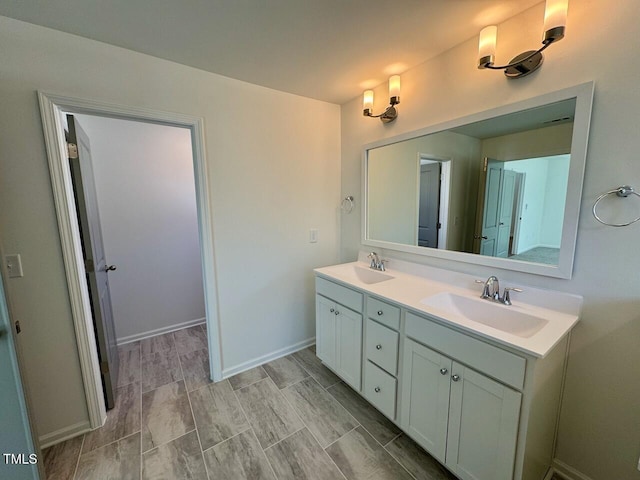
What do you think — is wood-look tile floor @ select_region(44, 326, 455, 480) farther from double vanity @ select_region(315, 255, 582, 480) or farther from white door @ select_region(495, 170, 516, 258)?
white door @ select_region(495, 170, 516, 258)

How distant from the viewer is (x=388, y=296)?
152cm

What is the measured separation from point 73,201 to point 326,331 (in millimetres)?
1904

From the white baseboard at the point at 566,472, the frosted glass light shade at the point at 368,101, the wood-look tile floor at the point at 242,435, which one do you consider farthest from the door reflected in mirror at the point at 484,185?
the wood-look tile floor at the point at 242,435

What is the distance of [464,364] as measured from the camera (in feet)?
3.86

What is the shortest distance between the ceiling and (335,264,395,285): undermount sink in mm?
1506

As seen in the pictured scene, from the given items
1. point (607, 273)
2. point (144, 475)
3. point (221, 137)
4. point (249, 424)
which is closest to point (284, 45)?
point (221, 137)

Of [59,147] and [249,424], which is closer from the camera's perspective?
[59,147]

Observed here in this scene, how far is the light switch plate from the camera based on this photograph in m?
1.39

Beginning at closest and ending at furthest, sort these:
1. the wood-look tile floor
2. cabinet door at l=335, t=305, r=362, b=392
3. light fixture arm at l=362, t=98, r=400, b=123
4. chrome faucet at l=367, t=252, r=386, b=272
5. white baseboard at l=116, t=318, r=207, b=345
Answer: the wood-look tile floor
cabinet door at l=335, t=305, r=362, b=392
light fixture arm at l=362, t=98, r=400, b=123
chrome faucet at l=367, t=252, r=386, b=272
white baseboard at l=116, t=318, r=207, b=345

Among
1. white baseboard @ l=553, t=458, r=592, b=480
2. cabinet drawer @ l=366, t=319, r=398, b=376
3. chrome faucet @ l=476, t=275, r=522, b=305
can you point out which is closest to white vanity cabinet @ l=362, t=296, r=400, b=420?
cabinet drawer @ l=366, t=319, r=398, b=376

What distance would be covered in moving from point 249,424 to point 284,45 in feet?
7.91

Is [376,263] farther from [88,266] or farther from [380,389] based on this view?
[88,266]

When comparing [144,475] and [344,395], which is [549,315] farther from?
[144,475]

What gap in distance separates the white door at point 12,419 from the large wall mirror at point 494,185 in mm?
2202
